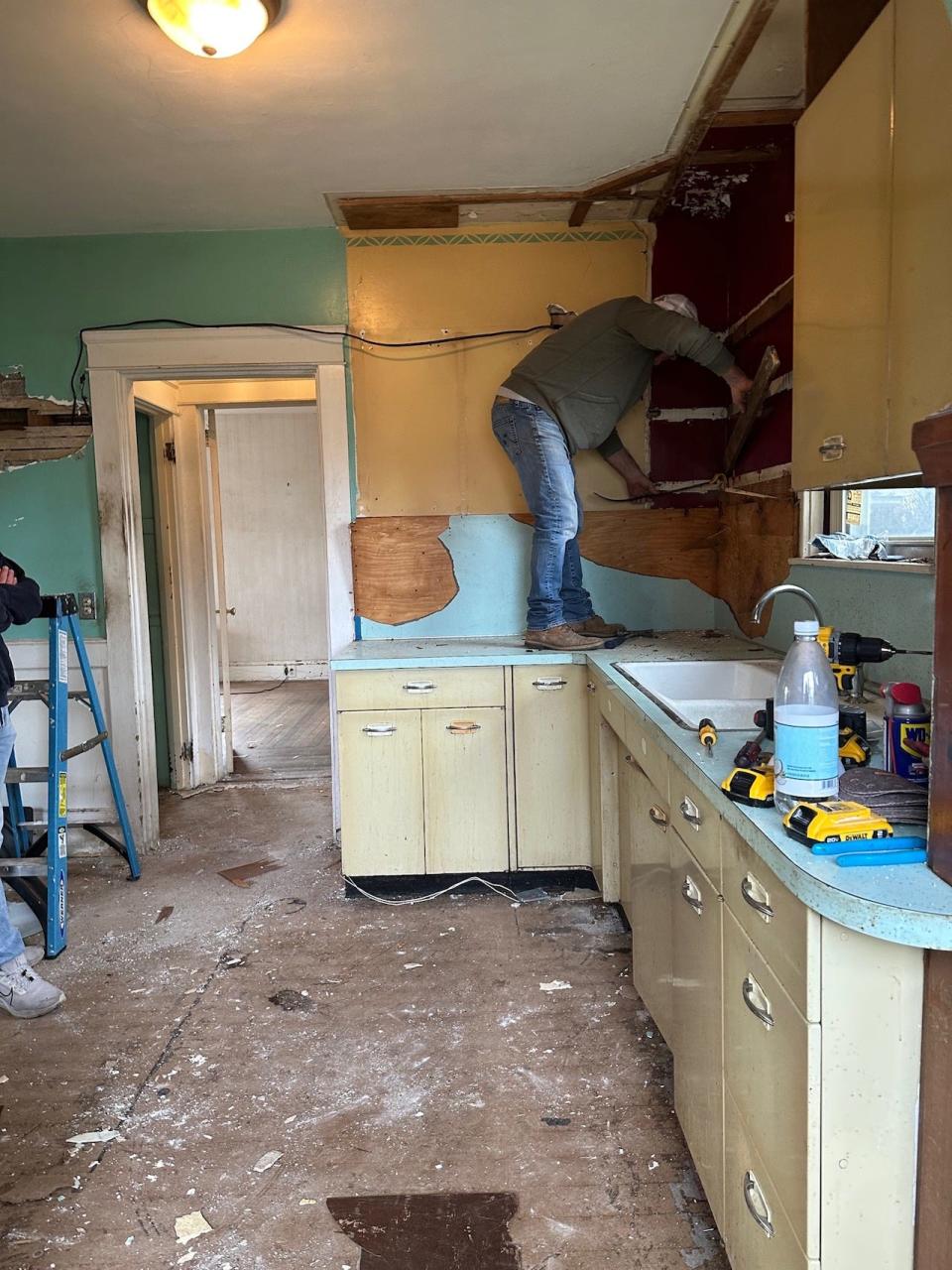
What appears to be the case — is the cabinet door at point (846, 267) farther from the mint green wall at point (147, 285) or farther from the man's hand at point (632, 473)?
the mint green wall at point (147, 285)

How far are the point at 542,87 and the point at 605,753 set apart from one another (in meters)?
2.03

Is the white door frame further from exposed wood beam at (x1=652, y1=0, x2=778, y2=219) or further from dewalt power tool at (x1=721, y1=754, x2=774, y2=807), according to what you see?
dewalt power tool at (x1=721, y1=754, x2=774, y2=807)

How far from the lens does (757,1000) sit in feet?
4.02

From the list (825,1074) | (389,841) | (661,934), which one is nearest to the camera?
(825,1074)

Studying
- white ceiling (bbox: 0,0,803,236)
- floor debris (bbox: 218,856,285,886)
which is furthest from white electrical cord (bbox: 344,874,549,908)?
white ceiling (bbox: 0,0,803,236)

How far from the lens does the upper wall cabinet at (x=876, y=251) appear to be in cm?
120

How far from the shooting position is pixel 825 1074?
3.35 ft

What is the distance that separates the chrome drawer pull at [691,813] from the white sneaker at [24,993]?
1954 millimetres

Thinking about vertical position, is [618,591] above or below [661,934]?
above

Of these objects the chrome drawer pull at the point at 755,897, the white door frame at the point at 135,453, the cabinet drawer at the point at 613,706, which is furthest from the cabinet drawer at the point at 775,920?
the white door frame at the point at 135,453

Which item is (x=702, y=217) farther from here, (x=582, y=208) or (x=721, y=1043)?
(x=721, y=1043)

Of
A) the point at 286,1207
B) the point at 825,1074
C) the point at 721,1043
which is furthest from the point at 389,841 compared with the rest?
the point at 825,1074

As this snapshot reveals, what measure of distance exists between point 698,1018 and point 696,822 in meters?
0.38

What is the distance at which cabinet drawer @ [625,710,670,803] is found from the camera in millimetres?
1821
